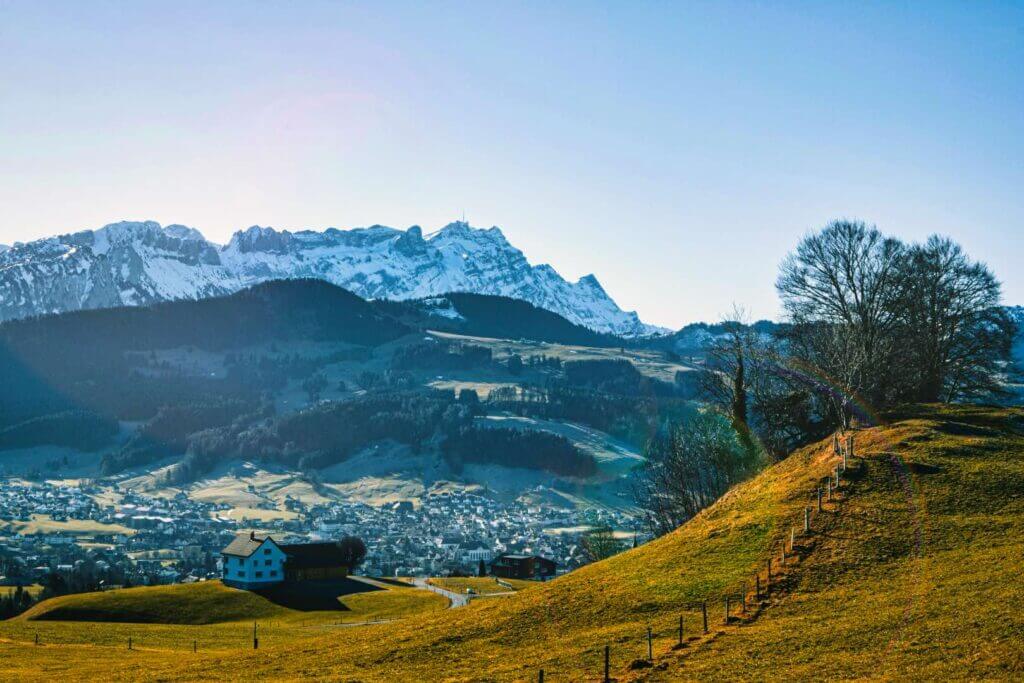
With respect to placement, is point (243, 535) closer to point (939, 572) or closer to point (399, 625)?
point (399, 625)

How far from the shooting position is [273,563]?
398ft

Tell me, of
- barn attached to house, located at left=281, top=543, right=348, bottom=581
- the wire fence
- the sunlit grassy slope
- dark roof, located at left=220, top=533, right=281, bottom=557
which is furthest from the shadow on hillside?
the sunlit grassy slope

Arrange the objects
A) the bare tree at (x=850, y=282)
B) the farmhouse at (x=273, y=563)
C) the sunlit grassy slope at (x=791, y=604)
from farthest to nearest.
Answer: the farmhouse at (x=273, y=563) → the bare tree at (x=850, y=282) → the sunlit grassy slope at (x=791, y=604)

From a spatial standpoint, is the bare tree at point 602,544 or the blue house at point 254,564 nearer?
the bare tree at point 602,544

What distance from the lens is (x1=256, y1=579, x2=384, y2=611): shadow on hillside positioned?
103188 millimetres

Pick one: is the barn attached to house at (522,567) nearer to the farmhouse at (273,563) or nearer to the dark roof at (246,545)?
the farmhouse at (273,563)

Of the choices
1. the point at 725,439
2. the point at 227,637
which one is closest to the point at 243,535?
the point at 227,637

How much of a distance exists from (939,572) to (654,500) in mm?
63833

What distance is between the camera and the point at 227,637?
76.5 m

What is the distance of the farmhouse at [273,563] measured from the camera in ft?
389

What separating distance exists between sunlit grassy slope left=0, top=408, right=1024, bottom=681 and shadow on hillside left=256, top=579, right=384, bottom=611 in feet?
124

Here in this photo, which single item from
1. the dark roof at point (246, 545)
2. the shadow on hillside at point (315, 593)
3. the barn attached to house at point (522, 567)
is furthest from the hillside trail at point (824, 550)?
the barn attached to house at point (522, 567)

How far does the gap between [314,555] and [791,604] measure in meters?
97.7

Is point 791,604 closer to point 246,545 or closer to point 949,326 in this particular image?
point 949,326
